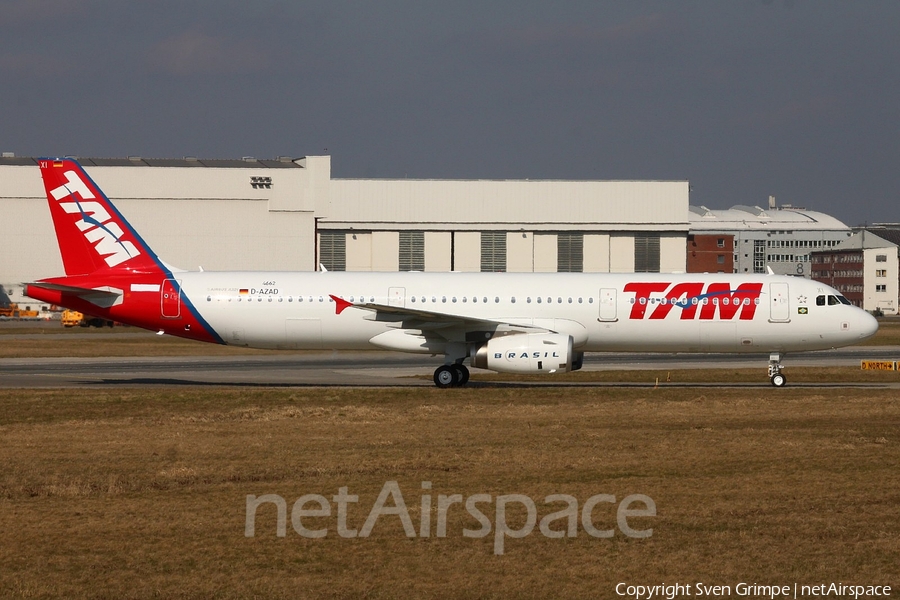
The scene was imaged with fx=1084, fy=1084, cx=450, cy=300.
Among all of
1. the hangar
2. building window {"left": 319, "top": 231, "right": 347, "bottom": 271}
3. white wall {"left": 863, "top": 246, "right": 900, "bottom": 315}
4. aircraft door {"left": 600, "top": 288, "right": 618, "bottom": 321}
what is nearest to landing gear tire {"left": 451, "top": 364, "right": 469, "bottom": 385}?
aircraft door {"left": 600, "top": 288, "right": 618, "bottom": 321}

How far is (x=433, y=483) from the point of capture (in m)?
16.7

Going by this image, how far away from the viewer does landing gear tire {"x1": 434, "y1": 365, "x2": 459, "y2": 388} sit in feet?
110

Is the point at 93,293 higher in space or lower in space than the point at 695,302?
higher

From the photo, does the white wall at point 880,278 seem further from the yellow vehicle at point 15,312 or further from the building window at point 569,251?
the yellow vehicle at point 15,312

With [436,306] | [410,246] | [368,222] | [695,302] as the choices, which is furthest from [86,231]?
[410,246]

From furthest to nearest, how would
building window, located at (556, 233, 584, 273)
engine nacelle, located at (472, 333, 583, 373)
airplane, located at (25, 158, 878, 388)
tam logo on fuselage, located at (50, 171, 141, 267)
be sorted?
building window, located at (556, 233, 584, 273) → tam logo on fuselage, located at (50, 171, 141, 267) → airplane, located at (25, 158, 878, 388) → engine nacelle, located at (472, 333, 583, 373)

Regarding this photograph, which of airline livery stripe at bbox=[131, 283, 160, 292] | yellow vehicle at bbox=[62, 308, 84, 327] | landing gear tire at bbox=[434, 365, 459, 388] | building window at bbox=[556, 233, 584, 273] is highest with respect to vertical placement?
building window at bbox=[556, 233, 584, 273]

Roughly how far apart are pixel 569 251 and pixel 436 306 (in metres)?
64.3

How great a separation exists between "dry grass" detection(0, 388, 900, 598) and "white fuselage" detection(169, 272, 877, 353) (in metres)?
5.00

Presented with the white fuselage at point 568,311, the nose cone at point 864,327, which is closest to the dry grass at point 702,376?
the white fuselage at point 568,311

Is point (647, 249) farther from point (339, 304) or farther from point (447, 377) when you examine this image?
point (339, 304)

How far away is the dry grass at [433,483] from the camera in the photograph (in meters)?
11.7

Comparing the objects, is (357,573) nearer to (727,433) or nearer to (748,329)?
(727,433)

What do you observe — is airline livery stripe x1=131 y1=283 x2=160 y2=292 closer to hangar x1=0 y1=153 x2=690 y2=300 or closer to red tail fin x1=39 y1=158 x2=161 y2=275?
red tail fin x1=39 y1=158 x2=161 y2=275
